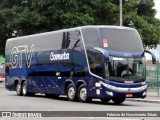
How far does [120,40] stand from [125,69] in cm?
144

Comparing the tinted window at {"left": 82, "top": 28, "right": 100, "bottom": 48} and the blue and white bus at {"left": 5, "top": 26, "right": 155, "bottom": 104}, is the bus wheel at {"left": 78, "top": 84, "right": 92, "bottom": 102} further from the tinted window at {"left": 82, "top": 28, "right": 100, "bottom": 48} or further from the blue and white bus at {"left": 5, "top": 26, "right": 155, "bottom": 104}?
the tinted window at {"left": 82, "top": 28, "right": 100, "bottom": 48}

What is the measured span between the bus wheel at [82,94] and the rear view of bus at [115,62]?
38.4 inches

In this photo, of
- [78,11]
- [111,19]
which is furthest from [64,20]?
[111,19]

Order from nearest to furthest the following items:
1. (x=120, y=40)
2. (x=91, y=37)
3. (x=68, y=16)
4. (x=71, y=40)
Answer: (x=120, y=40) < (x=91, y=37) < (x=71, y=40) < (x=68, y=16)

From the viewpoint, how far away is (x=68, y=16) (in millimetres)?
42781

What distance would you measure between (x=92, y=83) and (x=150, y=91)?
Answer: 34.7 feet

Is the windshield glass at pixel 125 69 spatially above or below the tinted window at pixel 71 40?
below

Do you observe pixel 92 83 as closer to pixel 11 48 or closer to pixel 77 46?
pixel 77 46

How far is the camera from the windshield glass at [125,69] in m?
23.7

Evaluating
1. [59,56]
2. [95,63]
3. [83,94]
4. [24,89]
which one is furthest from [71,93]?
[24,89]

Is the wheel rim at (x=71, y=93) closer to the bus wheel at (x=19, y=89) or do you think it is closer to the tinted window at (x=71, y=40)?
the tinted window at (x=71, y=40)

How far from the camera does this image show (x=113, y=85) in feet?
77.7

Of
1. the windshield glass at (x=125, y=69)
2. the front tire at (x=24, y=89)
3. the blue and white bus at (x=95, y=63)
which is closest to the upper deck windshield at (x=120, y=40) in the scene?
the blue and white bus at (x=95, y=63)

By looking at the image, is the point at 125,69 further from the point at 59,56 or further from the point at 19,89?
the point at 19,89
